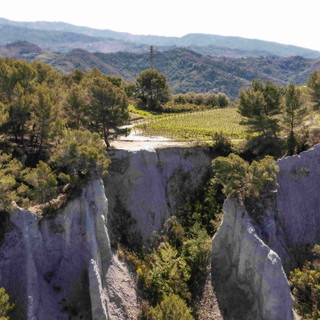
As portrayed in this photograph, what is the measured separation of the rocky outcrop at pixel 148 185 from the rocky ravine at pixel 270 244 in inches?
406

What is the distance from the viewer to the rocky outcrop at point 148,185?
1641 inches

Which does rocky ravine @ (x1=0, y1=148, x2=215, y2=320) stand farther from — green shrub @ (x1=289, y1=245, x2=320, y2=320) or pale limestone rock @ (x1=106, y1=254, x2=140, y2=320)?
green shrub @ (x1=289, y1=245, x2=320, y2=320)

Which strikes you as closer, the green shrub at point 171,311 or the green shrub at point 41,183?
the green shrub at point 171,311

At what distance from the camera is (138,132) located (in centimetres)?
6047

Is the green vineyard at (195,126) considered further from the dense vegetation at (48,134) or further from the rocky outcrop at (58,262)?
the rocky outcrop at (58,262)

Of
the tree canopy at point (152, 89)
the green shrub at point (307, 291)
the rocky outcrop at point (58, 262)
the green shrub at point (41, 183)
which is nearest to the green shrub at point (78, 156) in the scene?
the rocky outcrop at point (58, 262)

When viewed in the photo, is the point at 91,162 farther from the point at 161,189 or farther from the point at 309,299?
the point at 309,299

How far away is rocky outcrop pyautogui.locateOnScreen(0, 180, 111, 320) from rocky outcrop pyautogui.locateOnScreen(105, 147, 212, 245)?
24.3 feet

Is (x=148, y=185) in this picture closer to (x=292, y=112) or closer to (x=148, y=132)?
(x=148, y=132)

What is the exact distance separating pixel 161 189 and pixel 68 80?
3610cm

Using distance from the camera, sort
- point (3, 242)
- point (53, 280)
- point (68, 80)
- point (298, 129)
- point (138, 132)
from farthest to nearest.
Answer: point (68, 80) → point (138, 132) → point (298, 129) → point (53, 280) → point (3, 242)

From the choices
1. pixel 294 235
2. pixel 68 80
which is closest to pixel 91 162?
pixel 294 235

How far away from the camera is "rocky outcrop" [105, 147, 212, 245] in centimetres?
4169

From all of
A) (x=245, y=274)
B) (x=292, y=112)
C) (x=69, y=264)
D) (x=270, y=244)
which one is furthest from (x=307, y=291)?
(x=292, y=112)
